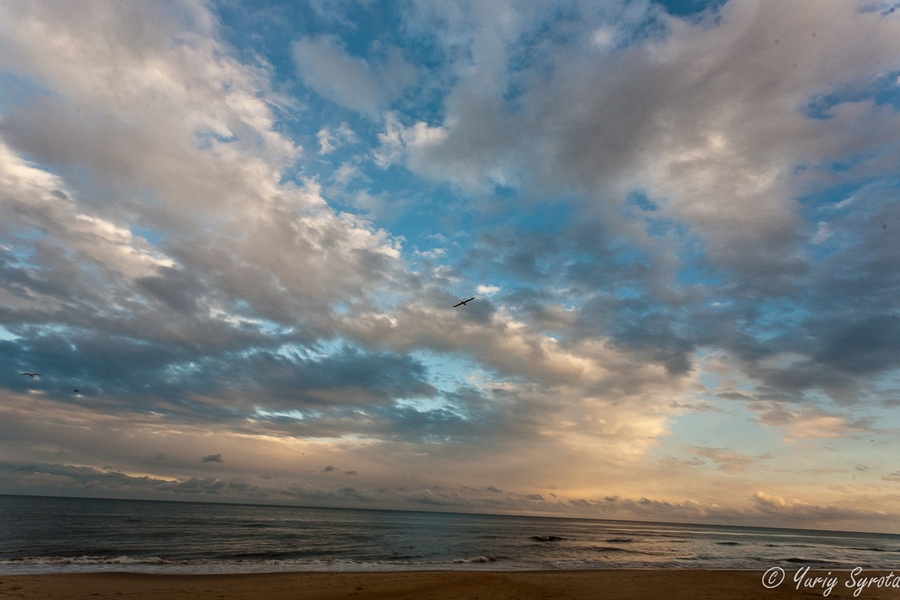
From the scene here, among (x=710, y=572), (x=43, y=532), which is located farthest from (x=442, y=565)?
(x=43, y=532)

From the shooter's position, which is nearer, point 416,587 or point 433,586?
point 416,587

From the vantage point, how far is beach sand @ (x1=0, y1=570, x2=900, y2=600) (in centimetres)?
1912

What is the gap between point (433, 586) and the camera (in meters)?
22.1

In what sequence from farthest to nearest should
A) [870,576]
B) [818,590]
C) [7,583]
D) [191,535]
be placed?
[191,535] → [870,576] → [818,590] → [7,583]

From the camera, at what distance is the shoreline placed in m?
19.2

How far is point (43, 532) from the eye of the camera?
4372cm

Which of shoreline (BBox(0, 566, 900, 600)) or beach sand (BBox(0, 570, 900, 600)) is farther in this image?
shoreline (BBox(0, 566, 900, 600))

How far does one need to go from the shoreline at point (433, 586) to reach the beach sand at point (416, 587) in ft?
0.14

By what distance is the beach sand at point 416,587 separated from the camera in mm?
19125

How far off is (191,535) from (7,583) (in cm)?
3440

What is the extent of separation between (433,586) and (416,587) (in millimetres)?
979

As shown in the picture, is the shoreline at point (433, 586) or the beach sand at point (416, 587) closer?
the beach sand at point (416, 587)

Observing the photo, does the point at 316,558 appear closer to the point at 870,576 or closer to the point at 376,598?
the point at 376,598

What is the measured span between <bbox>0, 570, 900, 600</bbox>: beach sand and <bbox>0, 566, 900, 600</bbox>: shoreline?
0.04m
